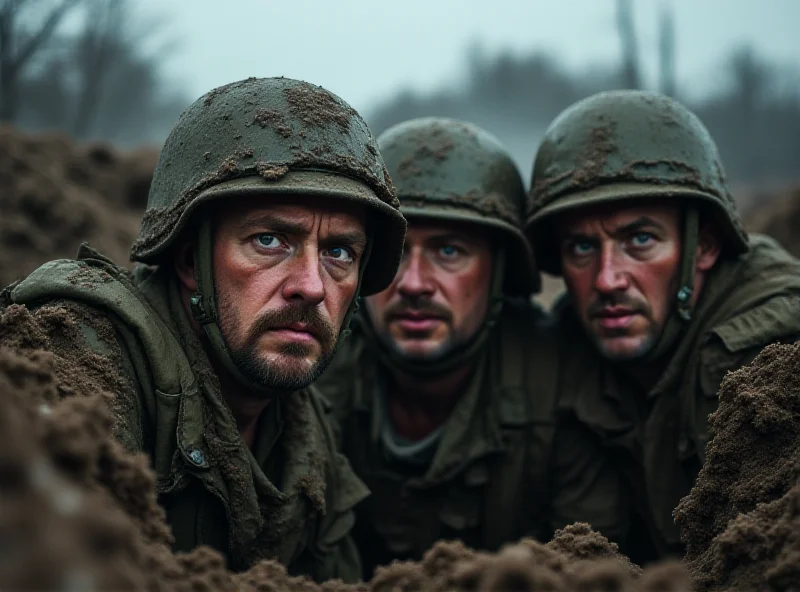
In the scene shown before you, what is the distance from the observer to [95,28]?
16.8 m

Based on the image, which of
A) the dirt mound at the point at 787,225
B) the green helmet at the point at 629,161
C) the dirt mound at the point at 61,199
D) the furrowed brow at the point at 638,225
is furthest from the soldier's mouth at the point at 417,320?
the dirt mound at the point at 787,225

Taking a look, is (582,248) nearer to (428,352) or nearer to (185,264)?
(428,352)

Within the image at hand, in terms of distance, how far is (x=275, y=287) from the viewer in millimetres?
3100

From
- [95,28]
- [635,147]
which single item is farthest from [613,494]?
[95,28]

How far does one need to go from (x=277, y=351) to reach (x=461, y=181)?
1.85 m

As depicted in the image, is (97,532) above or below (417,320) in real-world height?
below

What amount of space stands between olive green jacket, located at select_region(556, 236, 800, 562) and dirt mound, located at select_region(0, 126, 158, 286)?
4053 mm

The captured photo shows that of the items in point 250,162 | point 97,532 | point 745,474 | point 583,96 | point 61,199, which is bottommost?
point 745,474

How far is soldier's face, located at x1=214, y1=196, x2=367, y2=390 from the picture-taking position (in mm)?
3100

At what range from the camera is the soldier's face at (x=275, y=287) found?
10.2 feet

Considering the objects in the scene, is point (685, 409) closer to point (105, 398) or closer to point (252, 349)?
point (252, 349)

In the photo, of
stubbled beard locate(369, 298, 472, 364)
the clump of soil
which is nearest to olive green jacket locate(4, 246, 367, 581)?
stubbled beard locate(369, 298, 472, 364)

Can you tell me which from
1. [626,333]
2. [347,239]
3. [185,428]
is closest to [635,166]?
[626,333]

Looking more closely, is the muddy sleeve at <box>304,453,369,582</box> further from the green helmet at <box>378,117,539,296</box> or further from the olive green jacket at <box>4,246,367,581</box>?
the green helmet at <box>378,117,539,296</box>
